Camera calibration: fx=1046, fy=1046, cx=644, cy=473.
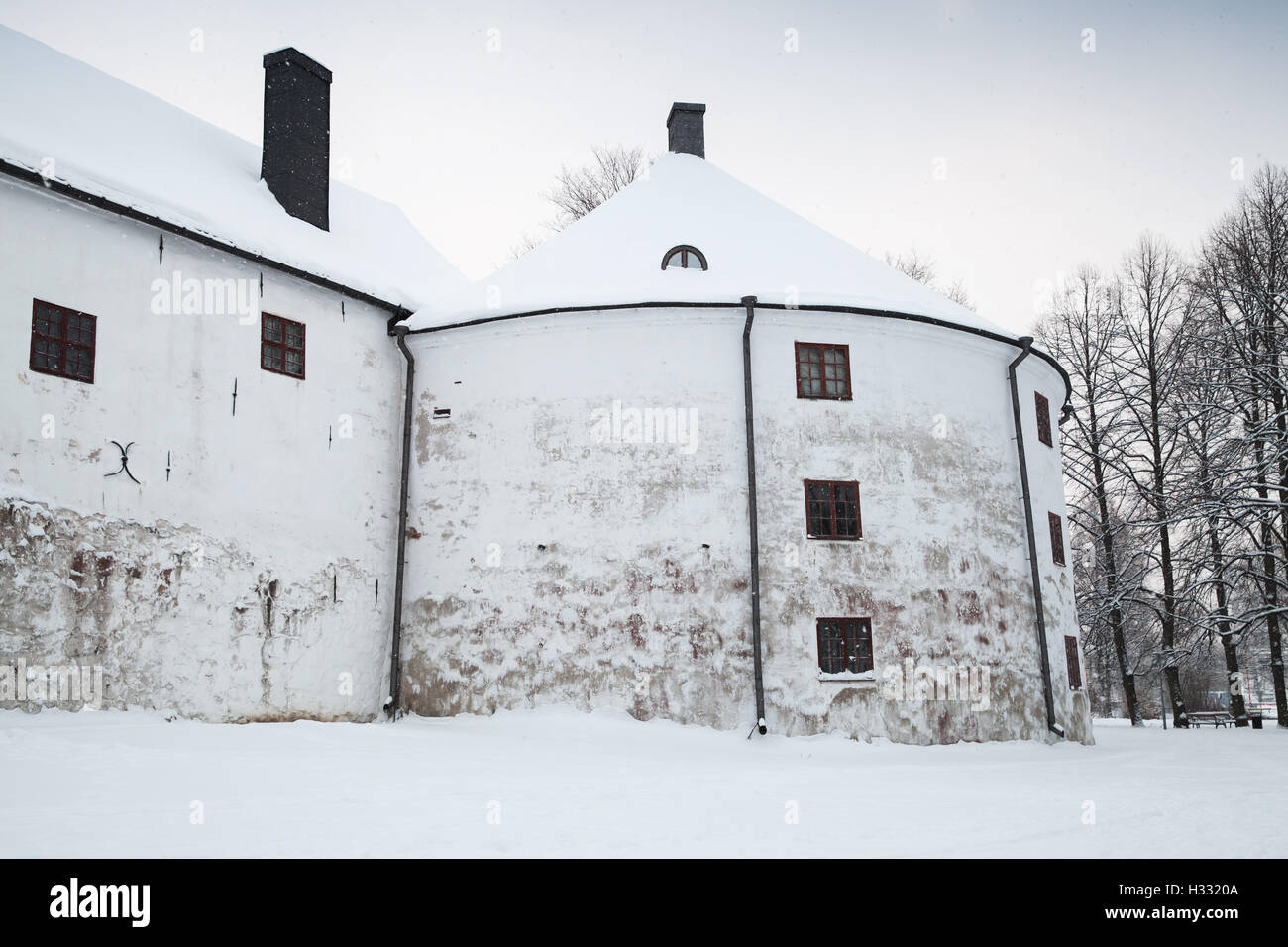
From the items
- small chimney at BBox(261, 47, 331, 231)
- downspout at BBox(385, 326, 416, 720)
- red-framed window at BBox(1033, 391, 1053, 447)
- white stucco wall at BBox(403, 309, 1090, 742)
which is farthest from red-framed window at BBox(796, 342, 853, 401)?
small chimney at BBox(261, 47, 331, 231)

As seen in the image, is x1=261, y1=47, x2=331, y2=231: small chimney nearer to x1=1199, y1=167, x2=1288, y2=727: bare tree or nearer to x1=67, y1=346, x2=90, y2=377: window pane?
x1=67, y1=346, x2=90, y2=377: window pane

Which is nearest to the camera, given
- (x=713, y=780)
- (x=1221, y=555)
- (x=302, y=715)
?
(x=713, y=780)

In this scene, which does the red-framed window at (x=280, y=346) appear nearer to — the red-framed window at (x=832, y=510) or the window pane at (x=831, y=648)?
the red-framed window at (x=832, y=510)

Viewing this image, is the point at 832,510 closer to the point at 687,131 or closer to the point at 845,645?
the point at 845,645

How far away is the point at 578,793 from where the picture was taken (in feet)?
32.8

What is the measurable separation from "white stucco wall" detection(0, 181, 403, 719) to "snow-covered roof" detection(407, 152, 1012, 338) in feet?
9.14

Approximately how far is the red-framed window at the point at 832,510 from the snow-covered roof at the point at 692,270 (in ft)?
10.00

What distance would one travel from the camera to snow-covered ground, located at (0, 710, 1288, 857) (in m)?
7.34

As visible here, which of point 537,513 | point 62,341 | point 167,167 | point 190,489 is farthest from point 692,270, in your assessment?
point 62,341

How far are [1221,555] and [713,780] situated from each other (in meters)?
17.6

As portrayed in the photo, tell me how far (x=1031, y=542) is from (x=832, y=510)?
3.88 m
